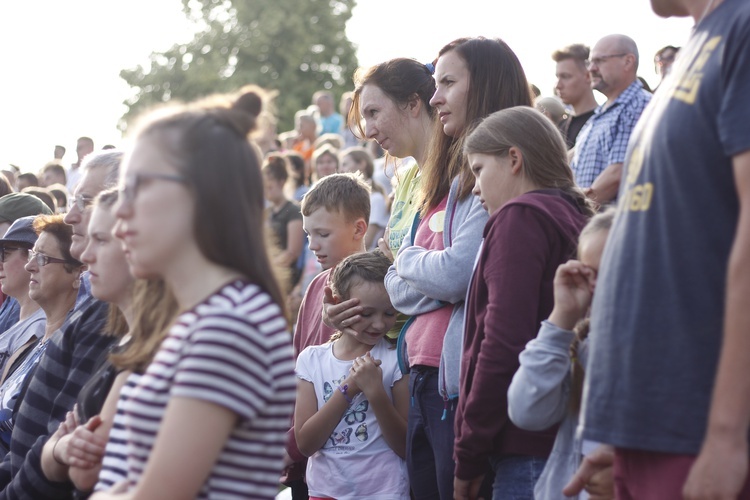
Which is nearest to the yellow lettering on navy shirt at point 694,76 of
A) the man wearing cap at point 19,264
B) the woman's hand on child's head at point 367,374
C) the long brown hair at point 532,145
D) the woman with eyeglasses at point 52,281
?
the long brown hair at point 532,145

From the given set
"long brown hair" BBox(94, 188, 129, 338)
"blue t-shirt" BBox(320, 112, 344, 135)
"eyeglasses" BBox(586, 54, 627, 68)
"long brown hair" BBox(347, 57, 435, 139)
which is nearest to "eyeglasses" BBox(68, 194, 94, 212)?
"long brown hair" BBox(94, 188, 129, 338)

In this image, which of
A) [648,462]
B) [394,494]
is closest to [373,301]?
[394,494]

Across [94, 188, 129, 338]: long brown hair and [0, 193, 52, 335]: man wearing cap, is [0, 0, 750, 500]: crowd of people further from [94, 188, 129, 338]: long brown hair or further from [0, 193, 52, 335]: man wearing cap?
[0, 193, 52, 335]: man wearing cap

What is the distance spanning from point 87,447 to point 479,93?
2292 millimetres

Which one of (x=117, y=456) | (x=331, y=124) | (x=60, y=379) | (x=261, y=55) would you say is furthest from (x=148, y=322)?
(x=261, y=55)

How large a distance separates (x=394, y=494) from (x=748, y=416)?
2.46m

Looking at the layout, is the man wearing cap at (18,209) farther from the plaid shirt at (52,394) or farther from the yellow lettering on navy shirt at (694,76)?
the yellow lettering on navy shirt at (694,76)

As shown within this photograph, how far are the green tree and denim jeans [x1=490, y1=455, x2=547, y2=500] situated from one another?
120 feet

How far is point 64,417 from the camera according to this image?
3.50m

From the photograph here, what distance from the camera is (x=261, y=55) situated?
41000 mm

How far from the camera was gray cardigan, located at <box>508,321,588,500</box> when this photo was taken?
3.05 m

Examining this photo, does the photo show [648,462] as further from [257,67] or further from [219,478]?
[257,67]

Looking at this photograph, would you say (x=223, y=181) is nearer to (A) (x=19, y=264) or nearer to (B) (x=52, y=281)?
(B) (x=52, y=281)

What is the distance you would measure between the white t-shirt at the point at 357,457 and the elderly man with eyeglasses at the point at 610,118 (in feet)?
7.88
